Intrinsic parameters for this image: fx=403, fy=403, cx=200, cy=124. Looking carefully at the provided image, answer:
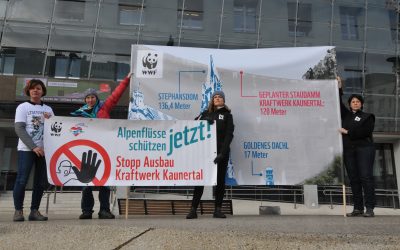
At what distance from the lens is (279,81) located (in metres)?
5.84

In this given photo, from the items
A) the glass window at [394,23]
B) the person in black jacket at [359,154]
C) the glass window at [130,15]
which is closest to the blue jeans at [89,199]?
the person in black jacket at [359,154]

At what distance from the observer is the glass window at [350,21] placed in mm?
19734

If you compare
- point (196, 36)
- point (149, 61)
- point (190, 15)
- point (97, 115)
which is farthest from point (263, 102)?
point (190, 15)

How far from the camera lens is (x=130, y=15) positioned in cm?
1869

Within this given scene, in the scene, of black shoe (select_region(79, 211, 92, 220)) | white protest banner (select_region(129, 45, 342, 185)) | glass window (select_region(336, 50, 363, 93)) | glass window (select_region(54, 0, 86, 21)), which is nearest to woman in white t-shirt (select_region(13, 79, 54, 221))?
black shoe (select_region(79, 211, 92, 220))

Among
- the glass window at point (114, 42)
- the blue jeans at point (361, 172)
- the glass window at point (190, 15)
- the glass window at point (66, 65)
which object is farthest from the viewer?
Answer: the glass window at point (190, 15)

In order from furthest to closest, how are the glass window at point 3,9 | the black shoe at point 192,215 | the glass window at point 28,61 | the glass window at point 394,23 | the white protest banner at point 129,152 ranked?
the glass window at point 394,23 < the glass window at point 3,9 < the glass window at point 28,61 < the white protest banner at point 129,152 < the black shoe at point 192,215

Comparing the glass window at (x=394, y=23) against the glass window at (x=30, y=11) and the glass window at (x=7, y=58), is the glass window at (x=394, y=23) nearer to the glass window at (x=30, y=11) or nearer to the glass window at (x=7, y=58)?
the glass window at (x=30, y=11)

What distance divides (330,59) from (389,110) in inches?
588

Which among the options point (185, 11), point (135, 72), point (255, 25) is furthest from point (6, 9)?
point (135, 72)

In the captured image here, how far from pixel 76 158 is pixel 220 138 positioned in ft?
6.00

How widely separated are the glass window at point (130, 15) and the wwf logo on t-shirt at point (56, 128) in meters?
14.3

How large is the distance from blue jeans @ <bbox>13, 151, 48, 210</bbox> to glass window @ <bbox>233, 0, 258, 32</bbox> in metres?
15.4

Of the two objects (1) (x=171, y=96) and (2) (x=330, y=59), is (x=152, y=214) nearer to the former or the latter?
(1) (x=171, y=96)
